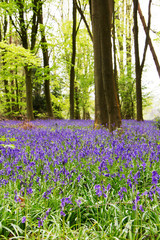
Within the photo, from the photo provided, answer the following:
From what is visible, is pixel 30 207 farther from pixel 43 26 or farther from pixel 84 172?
pixel 43 26

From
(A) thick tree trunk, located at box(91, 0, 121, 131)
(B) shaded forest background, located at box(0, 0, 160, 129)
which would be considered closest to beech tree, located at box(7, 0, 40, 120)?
(B) shaded forest background, located at box(0, 0, 160, 129)

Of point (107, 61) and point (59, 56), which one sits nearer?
point (107, 61)

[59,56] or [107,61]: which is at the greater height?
[59,56]

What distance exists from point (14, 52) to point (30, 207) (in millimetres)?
11526

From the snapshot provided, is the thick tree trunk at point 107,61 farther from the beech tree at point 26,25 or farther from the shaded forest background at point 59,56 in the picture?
the beech tree at point 26,25

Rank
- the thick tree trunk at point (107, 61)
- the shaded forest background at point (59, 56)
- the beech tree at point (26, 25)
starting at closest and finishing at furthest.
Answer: the thick tree trunk at point (107, 61) → the shaded forest background at point (59, 56) → the beech tree at point (26, 25)

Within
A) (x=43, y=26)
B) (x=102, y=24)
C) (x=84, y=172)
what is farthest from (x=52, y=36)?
(x=84, y=172)

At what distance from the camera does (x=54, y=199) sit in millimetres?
2545

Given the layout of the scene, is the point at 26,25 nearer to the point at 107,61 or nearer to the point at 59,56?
the point at 59,56

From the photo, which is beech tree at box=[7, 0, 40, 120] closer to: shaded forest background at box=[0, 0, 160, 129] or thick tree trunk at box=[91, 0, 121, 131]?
shaded forest background at box=[0, 0, 160, 129]

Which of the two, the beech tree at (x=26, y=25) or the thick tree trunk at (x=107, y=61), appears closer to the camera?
the thick tree trunk at (x=107, y=61)

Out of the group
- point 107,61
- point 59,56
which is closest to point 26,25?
point 59,56

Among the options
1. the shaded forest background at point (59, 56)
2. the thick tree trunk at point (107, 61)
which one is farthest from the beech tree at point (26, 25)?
the thick tree trunk at point (107, 61)

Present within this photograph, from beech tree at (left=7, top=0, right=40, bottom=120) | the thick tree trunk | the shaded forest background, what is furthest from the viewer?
beech tree at (left=7, top=0, right=40, bottom=120)
